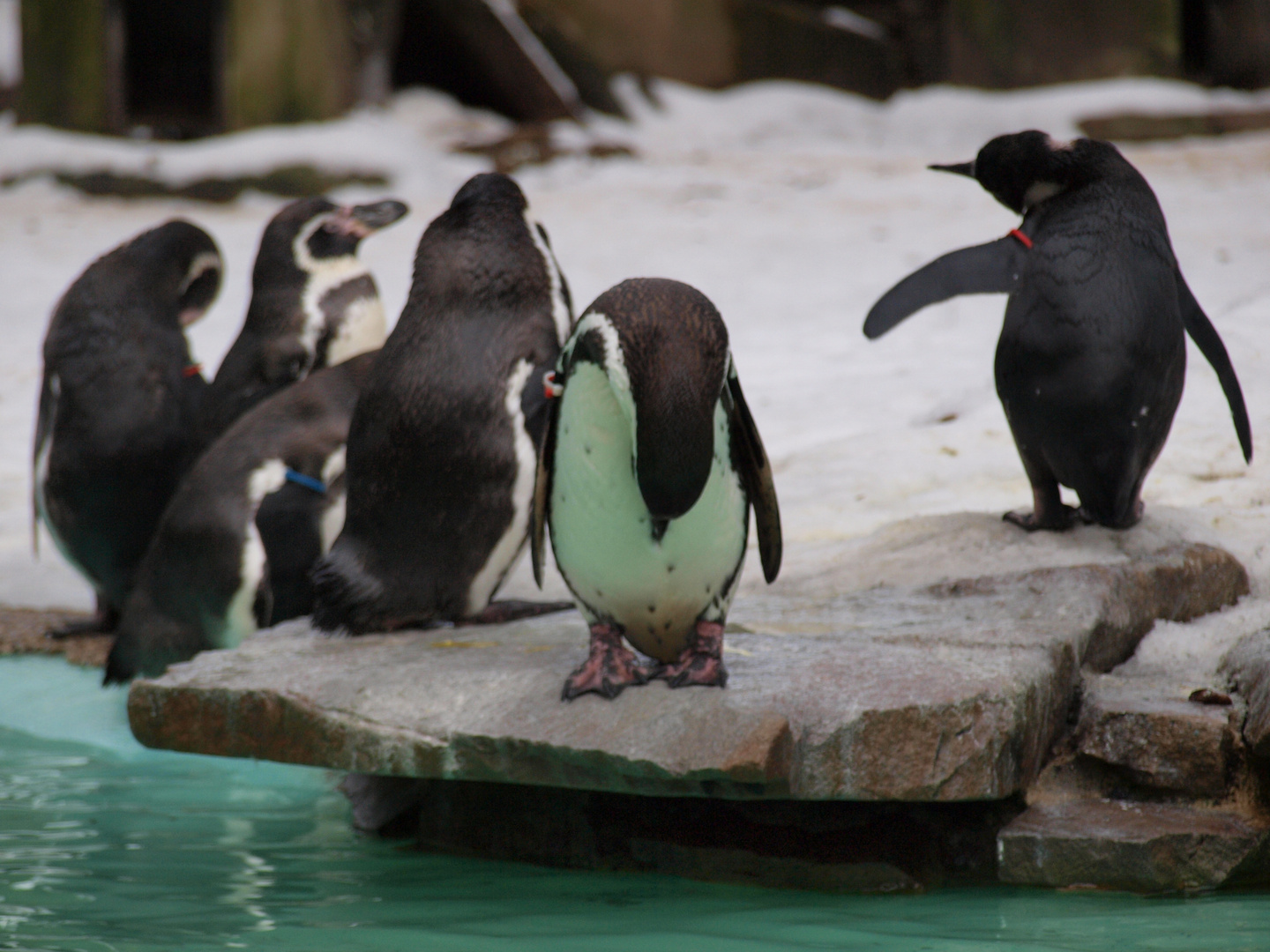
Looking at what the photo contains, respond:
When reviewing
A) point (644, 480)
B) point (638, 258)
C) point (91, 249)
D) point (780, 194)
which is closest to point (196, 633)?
point (644, 480)

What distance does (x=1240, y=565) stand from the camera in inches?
111

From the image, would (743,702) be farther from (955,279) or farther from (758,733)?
(955,279)

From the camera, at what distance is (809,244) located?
299 inches

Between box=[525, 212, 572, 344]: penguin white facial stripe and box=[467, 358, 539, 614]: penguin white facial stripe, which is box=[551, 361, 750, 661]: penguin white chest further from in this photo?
box=[525, 212, 572, 344]: penguin white facial stripe

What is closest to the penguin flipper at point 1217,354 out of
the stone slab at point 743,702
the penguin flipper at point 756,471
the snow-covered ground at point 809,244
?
the snow-covered ground at point 809,244

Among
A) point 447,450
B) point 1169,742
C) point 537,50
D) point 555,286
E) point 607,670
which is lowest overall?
point 1169,742

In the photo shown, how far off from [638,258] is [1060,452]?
4730 mm

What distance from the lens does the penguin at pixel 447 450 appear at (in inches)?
104

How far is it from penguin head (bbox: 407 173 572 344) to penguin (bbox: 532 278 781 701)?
74 centimetres

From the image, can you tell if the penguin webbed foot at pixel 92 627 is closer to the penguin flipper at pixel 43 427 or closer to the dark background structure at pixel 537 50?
the penguin flipper at pixel 43 427

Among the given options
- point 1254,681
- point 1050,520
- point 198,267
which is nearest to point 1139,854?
point 1254,681

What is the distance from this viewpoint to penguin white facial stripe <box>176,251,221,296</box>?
3.88 m

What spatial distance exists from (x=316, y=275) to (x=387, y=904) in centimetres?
233

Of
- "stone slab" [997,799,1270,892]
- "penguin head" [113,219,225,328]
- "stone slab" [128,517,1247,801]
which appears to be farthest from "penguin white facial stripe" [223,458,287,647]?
"stone slab" [997,799,1270,892]
